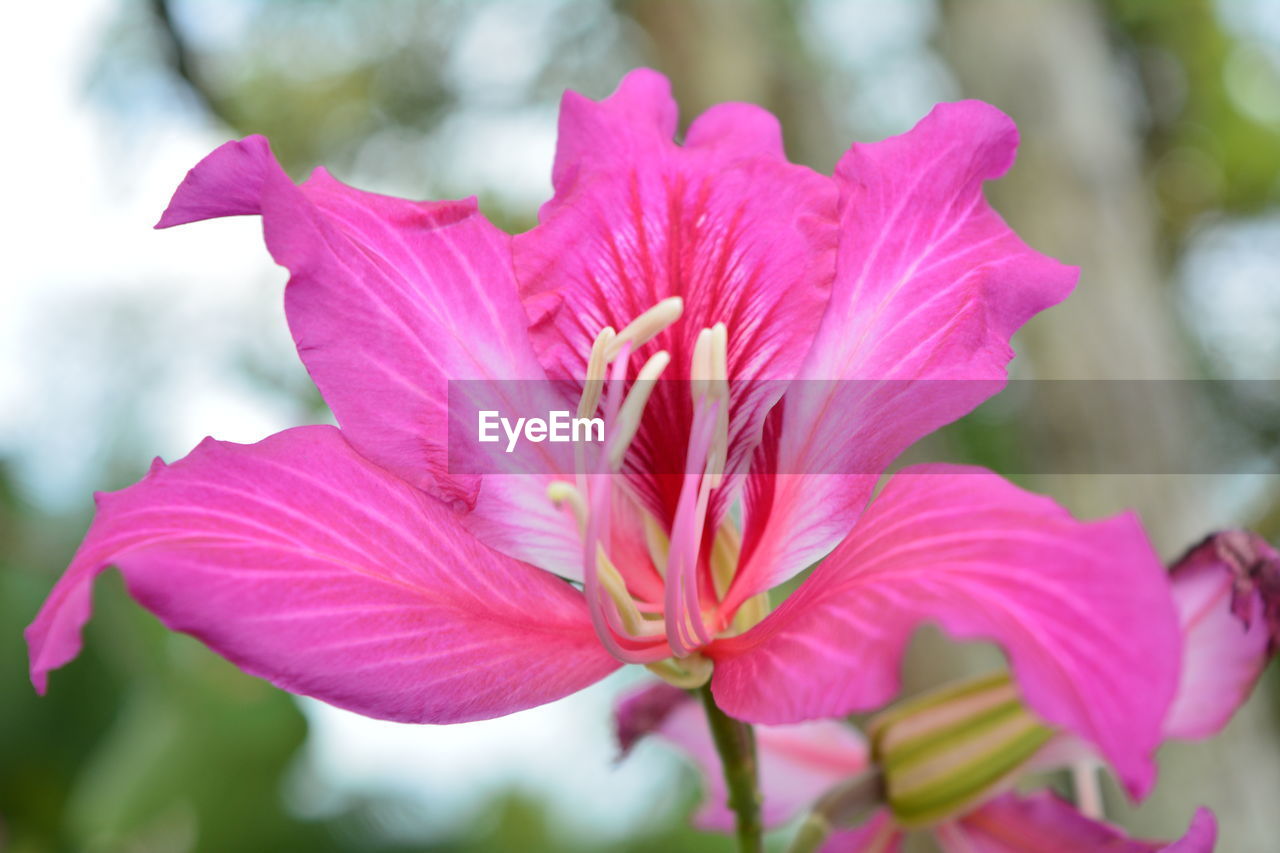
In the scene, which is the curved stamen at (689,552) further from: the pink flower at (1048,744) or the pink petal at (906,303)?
the pink flower at (1048,744)

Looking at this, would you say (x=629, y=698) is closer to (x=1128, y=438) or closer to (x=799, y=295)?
(x=799, y=295)

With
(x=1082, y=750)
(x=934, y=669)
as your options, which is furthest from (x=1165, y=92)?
(x=1082, y=750)

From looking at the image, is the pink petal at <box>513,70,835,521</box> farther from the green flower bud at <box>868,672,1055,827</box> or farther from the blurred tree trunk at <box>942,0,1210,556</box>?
the blurred tree trunk at <box>942,0,1210,556</box>

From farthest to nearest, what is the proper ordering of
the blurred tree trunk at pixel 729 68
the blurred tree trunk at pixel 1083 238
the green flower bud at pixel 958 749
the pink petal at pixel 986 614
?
the blurred tree trunk at pixel 729 68 < the blurred tree trunk at pixel 1083 238 < the green flower bud at pixel 958 749 < the pink petal at pixel 986 614

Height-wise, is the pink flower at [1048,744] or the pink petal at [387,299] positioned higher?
the pink petal at [387,299]

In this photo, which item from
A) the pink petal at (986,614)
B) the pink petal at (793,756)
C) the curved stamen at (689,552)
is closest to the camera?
the pink petal at (986,614)

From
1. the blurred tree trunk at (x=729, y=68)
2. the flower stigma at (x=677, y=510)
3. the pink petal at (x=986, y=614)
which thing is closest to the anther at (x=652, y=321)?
the flower stigma at (x=677, y=510)

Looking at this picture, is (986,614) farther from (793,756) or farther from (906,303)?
(793,756)
